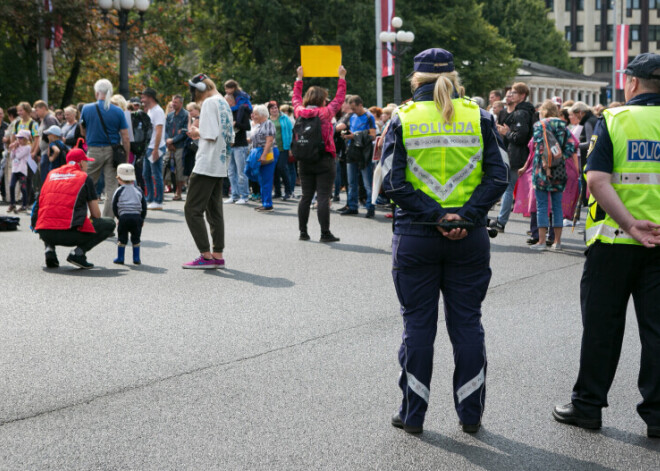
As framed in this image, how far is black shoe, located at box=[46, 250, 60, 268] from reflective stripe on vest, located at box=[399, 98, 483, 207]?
6.59 meters

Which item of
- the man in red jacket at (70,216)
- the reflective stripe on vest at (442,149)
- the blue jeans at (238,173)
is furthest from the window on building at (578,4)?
the reflective stripe on vest at (442,149)

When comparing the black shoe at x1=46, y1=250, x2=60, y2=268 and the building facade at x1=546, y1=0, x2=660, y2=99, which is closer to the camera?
the black shoe at x1=46, y1=250, x2=60, y2=268

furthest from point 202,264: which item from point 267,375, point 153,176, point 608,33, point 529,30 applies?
point 608,33

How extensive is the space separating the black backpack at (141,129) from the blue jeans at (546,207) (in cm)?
680

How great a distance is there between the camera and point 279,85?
46938 mm

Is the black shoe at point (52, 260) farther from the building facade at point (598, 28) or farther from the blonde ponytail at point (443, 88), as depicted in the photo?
the building facade at point (598, 28)

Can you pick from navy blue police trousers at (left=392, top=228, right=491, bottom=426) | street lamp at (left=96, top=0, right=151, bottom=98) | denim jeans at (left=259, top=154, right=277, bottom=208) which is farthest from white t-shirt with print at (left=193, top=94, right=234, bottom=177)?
street lamp at (left=96, top=0, right=151, bottom=98)

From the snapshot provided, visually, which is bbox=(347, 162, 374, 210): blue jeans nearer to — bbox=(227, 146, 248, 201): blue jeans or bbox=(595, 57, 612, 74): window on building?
bbox=(227, 146, 248, 201): blue jeans

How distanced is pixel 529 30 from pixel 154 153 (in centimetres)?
6621

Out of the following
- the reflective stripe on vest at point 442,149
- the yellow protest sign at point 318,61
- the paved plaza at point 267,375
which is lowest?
the paved plaza at point 267,375

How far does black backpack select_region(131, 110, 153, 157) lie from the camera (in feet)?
52.9

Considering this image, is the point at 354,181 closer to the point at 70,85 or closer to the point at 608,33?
the point at 70,85

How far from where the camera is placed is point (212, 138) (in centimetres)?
1016

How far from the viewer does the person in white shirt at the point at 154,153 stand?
16.9 metres
